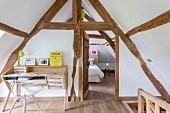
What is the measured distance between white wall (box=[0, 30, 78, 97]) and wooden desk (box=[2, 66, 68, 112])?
233 mm

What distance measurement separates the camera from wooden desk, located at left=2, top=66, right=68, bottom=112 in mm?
4102

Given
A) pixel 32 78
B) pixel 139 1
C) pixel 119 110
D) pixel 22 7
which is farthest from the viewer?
pixel 32 78

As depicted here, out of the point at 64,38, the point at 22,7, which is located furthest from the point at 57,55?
the point at 22,7

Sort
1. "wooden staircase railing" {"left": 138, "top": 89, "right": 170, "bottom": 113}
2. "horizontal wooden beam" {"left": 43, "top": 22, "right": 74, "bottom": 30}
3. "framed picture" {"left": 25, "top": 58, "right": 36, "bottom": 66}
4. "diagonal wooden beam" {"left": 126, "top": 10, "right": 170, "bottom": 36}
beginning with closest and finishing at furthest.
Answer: "diagonal wooden beam" {"left": 126, "top": 10, "right": 170, "bottom": 36} < "wooden staircase railing" {"left": 138, "top": 89, "right": 170, "bottom": 113} < "horizontal wooden beam" {"left": 43, "top": 22, "right": 74, "bottom": 30} < "framed picture" {"left": 25, "top": 58, "right": 36, "bottom": 66}

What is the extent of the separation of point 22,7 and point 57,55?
183 cm

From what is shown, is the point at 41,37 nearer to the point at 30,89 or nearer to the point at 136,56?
the point at 30,89

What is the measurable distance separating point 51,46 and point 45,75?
3.71 ft

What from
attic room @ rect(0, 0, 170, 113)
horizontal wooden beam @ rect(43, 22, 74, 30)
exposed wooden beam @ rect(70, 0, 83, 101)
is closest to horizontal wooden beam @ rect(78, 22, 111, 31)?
attic room @ rect(0, 0, 170, 113)

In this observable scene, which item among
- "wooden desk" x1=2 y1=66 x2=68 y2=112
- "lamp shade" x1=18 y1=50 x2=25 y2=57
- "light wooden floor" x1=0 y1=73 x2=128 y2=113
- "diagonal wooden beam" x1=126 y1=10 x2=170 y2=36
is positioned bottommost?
"light wooden floor" x1=0 y1=73 x2=128 y2=113

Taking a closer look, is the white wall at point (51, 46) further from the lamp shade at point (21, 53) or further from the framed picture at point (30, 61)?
the lamp shade at point (21, 53)

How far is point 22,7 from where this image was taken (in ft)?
11.3

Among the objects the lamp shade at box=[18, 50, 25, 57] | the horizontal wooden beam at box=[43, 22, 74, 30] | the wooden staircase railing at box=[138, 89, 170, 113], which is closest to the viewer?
the wooden staircase railing at box=[138, 89, 170, 113]

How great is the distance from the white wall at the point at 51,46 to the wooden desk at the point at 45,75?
0.23m

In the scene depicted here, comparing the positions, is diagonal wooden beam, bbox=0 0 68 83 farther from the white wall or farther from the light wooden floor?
the light wooden floor
